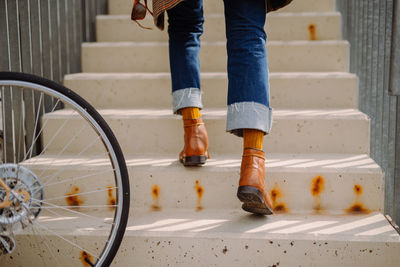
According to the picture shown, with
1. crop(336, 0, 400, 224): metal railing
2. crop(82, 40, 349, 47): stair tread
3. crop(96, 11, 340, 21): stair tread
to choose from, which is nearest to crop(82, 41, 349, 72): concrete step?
crop(82, 40, 349, 47): stair tread

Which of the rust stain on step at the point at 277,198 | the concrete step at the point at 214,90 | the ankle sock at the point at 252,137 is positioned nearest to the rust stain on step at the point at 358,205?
the rust stain on step at the point at 277,198

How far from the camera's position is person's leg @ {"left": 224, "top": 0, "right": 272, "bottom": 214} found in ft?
3.79

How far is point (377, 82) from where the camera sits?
193 centimetres

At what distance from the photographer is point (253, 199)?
119cm

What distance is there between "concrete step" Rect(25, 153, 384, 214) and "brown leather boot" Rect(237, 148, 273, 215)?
0.19 metres

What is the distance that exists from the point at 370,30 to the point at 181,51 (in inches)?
42.0

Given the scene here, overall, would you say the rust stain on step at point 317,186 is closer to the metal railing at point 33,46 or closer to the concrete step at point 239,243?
the concrete step at point 239,243

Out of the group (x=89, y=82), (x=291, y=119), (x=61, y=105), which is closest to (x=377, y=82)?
(x=291, y=119)

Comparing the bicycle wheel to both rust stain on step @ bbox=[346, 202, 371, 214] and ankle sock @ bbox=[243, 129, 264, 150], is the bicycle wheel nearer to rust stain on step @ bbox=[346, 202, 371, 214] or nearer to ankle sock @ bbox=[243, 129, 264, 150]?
ankle sock @ bbox=[243, 129, 264, 150]

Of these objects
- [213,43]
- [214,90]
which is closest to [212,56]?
[213,43]

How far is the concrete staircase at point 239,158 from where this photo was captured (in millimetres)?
1202

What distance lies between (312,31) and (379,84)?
514 millimetres

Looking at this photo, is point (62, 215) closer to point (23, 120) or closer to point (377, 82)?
point (23, 120)

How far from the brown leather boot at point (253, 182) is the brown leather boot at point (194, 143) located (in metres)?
0.23
